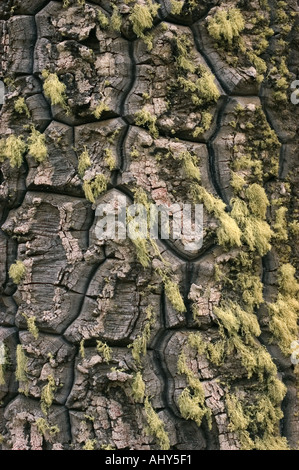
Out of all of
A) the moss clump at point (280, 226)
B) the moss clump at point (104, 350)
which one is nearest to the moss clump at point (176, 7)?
the moss clump at point (280, 226)

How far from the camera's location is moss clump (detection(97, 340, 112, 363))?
1356 millimetres

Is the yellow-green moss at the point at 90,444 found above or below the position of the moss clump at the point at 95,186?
below

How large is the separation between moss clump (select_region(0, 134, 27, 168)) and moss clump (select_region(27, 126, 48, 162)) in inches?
1.0

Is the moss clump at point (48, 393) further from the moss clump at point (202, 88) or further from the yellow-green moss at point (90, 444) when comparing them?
the moss clump at point (202, 88)

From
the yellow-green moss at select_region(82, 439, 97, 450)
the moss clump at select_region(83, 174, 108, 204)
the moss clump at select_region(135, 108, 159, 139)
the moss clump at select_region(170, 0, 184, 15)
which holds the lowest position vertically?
the yellow-green moss at select_region(82, 439, 97, 450)

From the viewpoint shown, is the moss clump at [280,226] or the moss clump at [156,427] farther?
the moss clump at [280,226]

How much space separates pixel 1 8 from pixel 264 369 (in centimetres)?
130

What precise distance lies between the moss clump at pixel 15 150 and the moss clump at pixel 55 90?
15 cm

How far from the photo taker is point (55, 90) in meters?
1.40

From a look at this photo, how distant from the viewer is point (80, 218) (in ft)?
4.62

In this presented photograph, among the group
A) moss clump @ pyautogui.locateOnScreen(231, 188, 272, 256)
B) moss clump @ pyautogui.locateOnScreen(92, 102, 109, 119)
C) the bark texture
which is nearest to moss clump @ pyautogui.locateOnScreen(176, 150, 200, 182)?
the bark texture

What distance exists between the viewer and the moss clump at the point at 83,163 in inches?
55.1

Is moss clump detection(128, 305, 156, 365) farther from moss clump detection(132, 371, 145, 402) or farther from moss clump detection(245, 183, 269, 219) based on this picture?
moss clump detection(245, 183, 269, 219)

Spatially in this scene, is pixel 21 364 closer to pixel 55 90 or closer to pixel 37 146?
pixel 37 146
